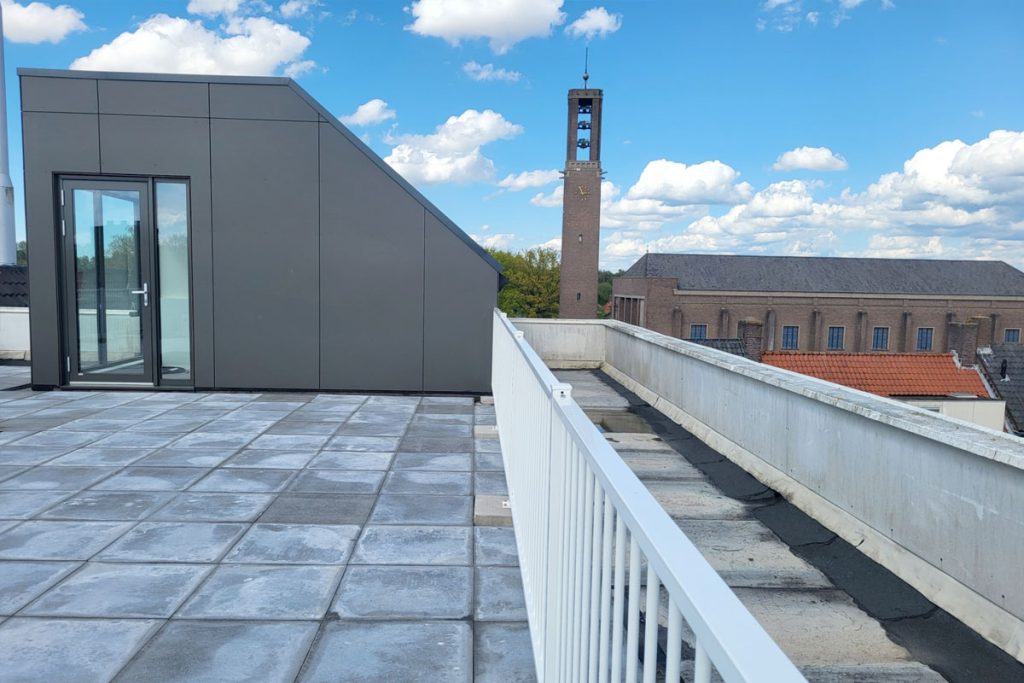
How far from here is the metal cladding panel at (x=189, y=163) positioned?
813 centimetres

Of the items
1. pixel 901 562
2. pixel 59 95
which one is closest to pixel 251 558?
pixel 901 562

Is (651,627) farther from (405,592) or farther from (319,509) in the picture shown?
(319,509)

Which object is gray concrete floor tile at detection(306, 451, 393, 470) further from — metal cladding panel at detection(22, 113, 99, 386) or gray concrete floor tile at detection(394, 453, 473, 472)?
metal cladding panel at detection(22, 113, 99, 386)

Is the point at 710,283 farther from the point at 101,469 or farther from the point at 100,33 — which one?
the point at 101,469

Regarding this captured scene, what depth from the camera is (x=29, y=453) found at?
5531 mm

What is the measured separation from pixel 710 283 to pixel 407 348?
186 feet

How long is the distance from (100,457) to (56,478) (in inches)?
23.0

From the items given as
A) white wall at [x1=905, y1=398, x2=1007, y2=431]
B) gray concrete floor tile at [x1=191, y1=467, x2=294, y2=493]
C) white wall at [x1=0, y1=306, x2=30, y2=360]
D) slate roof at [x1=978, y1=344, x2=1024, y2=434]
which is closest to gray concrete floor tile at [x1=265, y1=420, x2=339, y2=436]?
gray concrete floor tile at [x1=191, y1=467, x2=294, y2=493]

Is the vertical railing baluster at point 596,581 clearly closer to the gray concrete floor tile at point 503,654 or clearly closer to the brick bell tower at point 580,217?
the gray concrete floor tile at point 503,654

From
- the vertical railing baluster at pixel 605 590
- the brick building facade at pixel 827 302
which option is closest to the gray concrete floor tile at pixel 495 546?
the vertical railing baluster at pixel 605 590

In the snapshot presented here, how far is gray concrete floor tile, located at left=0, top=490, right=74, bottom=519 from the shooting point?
4.12 meters

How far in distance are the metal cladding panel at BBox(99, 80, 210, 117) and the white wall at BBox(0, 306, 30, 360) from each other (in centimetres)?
578

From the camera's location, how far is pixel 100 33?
43.3ft

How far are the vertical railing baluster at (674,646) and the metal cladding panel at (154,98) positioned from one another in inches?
344
